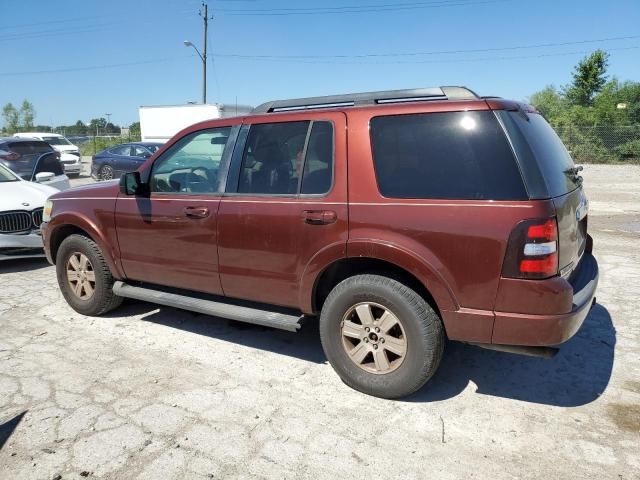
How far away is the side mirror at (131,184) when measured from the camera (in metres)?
4.24

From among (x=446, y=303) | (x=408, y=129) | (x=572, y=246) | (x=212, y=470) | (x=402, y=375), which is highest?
(x=408, y=129)

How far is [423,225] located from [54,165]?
28.5 ft

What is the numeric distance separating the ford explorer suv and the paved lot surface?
36cm

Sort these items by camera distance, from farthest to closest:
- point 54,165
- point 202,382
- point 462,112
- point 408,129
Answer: point 54,165 < point 202,382 < point 408,129 < point 462,112

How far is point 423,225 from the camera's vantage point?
301 centimetres

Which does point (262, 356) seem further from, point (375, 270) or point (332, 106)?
point (332, 106)

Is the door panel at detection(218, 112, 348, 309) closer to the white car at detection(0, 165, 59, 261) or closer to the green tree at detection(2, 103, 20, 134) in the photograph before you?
the white car at detection(0, 165, 59, 261)

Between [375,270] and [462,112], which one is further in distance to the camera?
[375,270]

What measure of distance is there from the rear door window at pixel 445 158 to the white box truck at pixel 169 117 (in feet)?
62.4

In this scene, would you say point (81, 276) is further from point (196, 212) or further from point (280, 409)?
point (280, 409)

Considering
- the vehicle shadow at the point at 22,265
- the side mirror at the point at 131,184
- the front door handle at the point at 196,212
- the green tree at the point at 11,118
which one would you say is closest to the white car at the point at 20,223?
the vehicle shadow at the point at 22,265

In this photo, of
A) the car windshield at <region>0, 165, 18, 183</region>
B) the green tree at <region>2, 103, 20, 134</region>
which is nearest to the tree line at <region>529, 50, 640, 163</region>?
the car windshield at <region>0, 165, 18, 183</region>

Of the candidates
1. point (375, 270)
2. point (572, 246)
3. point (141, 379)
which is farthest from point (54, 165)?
point (572, 246)

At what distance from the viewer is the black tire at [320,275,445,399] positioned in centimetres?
310
